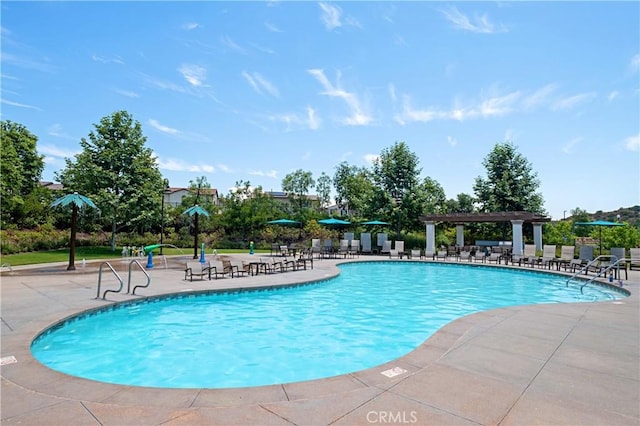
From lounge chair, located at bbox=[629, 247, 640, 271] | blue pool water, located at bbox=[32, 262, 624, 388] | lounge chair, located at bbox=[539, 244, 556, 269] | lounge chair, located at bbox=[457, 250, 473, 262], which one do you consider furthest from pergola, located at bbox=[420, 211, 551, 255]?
blue pool water, located at bbox=[32, 262, 624, 388]

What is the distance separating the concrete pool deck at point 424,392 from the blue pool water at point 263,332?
1.29 m

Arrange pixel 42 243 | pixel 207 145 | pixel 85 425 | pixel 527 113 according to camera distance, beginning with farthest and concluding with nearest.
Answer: pixel 207 145, pixel 42 243, pixel 527 113, pixel 85 425

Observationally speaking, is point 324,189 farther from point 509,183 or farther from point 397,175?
point 509,183

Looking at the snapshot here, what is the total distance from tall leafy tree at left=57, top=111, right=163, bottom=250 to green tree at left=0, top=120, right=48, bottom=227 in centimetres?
354

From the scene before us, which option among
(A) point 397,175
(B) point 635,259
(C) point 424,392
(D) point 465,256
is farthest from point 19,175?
(B) point 635,259

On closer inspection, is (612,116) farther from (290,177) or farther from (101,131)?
(290,177)

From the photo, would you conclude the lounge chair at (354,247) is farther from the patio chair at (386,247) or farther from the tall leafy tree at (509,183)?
the tall leafy tree at (509,183)

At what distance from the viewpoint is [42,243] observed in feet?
76.9

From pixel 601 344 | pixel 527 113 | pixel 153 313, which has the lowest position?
pixel 153 313

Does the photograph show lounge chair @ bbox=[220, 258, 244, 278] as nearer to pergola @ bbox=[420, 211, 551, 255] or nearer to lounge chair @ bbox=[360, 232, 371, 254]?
lounge chair @ bbox=[360, 232, 371, 254]

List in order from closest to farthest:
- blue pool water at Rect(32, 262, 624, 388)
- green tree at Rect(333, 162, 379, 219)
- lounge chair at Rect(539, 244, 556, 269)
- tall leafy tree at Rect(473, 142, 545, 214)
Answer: blue pool water at Rect(32, 262, 624, 388)
lounge chair at Rect(539, 244, 556, 269)
tall leafy tree at Rect(473, 142, 545, 214)
green tree at Rect(333, 162, 379, 219)

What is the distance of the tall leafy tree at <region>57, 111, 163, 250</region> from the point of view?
23438 millimetres

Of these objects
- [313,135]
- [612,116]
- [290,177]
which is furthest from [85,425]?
[290,177]

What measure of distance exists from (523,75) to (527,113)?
2669 mm
